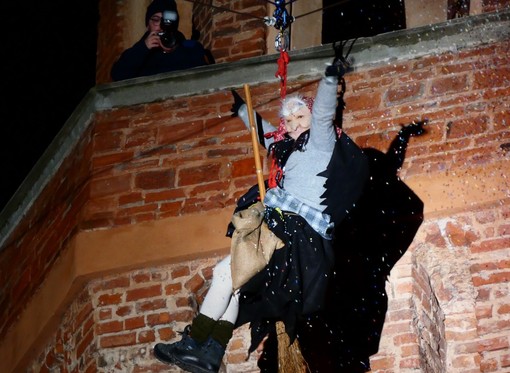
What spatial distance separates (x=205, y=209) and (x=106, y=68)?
274 centimetres

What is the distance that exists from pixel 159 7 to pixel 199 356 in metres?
3.48

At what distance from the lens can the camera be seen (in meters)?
7.76

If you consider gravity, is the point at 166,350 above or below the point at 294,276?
below

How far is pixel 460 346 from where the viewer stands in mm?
6086

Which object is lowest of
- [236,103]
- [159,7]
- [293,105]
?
[293,105]

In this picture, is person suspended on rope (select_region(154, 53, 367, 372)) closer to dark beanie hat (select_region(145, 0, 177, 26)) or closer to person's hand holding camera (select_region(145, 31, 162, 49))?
person's hand holding camera (select_region(145, 31, 162, 49))

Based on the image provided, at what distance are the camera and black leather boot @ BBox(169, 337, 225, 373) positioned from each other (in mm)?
2954

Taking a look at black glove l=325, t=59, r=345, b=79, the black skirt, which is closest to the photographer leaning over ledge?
the black skirt

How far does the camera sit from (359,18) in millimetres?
11359

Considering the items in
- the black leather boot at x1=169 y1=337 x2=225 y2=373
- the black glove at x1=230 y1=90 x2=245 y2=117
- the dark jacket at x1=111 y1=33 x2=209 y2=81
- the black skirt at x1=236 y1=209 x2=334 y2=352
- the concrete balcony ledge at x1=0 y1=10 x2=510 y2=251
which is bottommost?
the black leather boot at x1=169 y1=337 x2=225 y2=373

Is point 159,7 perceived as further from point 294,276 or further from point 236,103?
point 294,276

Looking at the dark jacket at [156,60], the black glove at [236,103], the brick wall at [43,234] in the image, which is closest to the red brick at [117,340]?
the brick wall at [43,234]

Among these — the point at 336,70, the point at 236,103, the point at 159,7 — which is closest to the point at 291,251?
the point at 336,70

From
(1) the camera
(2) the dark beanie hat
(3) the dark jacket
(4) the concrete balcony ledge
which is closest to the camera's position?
(4) the concrete balcony ledge
